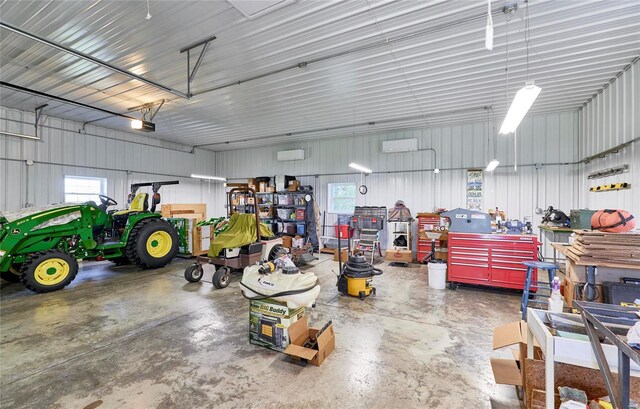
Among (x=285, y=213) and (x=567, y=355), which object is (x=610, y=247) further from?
(x=285, y=213)

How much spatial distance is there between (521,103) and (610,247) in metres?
1.80

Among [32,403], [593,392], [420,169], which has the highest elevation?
[420,169]

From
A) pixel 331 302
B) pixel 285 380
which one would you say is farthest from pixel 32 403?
pixel 331 302

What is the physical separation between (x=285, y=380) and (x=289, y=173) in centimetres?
772

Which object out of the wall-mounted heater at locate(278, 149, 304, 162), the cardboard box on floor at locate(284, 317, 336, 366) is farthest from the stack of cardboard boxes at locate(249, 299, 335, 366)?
the wall-mounted heater at locate(278, 149, 304, 162)

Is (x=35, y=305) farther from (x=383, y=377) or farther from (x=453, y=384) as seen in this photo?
(x=453, y=384)

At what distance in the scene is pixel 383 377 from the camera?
2.30 metres

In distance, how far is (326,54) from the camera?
394 cm

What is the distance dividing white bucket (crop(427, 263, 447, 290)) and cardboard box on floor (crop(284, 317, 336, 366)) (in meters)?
2.75

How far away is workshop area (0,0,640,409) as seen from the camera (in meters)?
2.18

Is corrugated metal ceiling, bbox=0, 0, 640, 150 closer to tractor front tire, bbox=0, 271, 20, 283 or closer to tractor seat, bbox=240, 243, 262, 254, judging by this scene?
tractor seat, bbox=240, 243, 262, 254

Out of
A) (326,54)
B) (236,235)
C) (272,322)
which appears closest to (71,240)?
(236,235)

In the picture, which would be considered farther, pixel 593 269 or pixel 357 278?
pixel 357 278

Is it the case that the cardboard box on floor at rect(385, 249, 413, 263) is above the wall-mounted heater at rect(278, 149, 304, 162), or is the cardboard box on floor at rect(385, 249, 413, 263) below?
below
